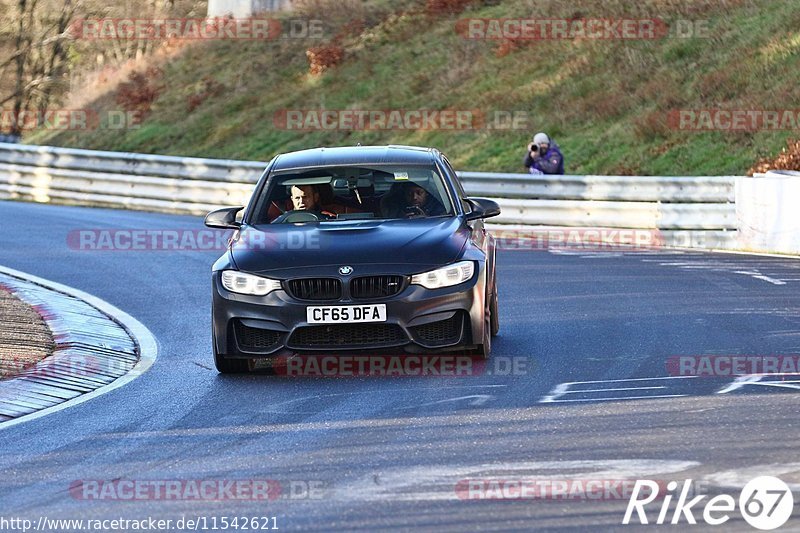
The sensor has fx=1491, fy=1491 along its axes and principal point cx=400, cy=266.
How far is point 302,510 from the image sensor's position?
656cm

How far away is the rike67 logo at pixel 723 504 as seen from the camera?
6.15 metres

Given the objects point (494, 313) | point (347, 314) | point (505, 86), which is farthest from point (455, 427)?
point (505, 86)

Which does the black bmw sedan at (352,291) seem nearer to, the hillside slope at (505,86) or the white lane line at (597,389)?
the white lane line at (597,389)

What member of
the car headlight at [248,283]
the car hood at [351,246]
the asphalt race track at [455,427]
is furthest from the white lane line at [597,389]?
the car headlight at [248,283]

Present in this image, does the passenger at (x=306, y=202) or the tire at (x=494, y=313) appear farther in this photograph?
the tire at (x=494, y=313)

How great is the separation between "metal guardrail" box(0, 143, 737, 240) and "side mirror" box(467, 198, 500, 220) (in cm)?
901

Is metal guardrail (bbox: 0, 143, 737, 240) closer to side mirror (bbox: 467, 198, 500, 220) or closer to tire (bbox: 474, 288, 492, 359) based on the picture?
side mirror (bbox: 467, 198, 500, 220)

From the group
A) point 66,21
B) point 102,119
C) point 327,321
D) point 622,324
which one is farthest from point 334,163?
point 66,21

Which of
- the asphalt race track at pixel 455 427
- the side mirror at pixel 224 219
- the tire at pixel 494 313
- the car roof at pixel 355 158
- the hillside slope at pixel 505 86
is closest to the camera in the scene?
the asphalt race track at pixel 455 427

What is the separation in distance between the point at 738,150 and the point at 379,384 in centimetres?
1749

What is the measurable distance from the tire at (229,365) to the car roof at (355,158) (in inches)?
74.1

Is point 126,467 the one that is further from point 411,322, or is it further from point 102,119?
point 102,119

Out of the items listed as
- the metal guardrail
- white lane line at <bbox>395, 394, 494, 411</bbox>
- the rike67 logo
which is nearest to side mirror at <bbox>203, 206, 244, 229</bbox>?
white lane line at <bbox>395, 394, 494, 411</bbox>

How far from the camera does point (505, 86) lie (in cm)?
3541
